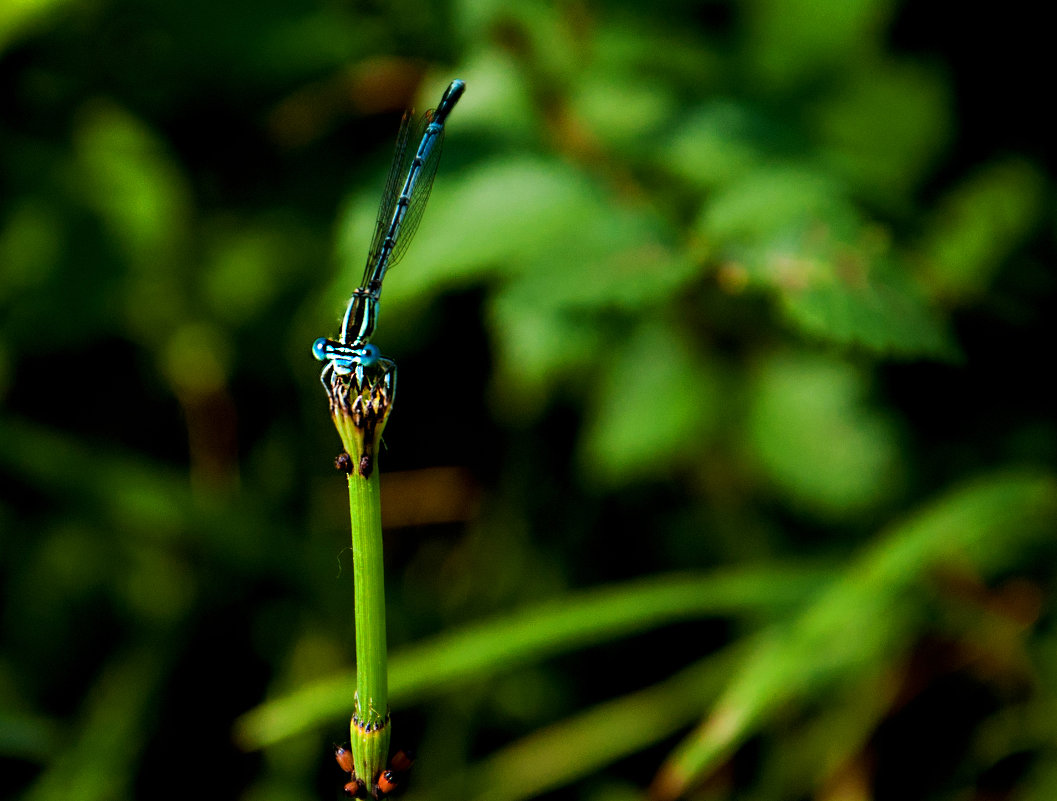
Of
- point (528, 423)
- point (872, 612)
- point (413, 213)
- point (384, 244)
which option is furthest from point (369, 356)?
point (528, 423)

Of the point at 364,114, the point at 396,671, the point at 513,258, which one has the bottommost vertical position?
the point at 396,671

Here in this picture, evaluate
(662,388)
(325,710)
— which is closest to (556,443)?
(662,388)

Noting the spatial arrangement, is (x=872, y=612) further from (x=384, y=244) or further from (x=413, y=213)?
(x=384, y=244)

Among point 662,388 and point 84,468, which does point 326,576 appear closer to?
point 84,468

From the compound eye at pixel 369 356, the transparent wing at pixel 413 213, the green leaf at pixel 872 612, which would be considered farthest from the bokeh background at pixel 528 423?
the compound eye at pixel 369 356

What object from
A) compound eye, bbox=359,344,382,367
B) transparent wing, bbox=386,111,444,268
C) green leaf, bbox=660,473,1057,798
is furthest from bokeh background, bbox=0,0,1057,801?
compound eye, bbox=359,344,382,367
